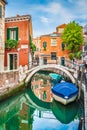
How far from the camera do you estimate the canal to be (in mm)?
8851

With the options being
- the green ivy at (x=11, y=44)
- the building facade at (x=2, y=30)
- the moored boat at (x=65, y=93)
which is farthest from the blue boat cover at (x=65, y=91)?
the green ivy at (x=11, y=44)

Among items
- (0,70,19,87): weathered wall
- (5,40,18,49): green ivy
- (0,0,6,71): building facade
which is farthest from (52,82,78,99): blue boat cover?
(5,40,18,49): green ivy

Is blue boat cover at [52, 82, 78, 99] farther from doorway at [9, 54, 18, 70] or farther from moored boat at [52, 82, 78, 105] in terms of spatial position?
doorway at [9, 54, 18, 70]

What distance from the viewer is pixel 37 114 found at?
34.8ft

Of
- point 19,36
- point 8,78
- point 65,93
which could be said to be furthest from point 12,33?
point 65,93

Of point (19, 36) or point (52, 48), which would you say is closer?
point (19, 36)

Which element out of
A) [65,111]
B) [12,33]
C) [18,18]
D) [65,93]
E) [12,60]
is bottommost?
[65,111]

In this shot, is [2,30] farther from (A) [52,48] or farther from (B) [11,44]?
(A) [52,48]

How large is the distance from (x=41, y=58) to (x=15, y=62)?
36.0 feet

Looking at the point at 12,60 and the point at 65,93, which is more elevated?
the point at 12,60

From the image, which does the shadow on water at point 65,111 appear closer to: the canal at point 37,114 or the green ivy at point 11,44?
the canal at point 37,114

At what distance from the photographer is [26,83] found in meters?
15.2

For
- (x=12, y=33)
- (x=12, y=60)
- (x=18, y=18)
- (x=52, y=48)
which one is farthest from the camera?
(x=52, y=48)

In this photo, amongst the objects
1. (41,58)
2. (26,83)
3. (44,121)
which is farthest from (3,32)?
(41,58)
